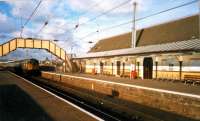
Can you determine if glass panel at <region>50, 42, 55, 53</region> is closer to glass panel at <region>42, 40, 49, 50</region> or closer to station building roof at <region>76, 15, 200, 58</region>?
glass panel at <region>42, 40, 49, 50</region>

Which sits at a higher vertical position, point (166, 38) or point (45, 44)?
point (45, 44)

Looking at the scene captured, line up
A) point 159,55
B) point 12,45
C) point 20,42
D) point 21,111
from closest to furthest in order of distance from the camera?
point 21,111, point 159,55, point 12,45, point 20,42

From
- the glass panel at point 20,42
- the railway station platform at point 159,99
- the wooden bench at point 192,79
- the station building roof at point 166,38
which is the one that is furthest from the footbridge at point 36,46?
the railway station platform at point 159,99

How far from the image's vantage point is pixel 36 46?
6259 centimetres

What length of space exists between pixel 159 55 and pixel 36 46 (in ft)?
124

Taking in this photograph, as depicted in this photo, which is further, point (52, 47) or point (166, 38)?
point (52, 47)

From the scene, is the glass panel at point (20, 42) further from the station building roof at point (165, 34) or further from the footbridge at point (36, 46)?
the station building roof at point (165, 34)

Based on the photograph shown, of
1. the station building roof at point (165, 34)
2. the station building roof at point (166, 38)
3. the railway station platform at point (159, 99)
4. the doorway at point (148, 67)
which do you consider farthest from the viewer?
the station building roof at point (165, 34)

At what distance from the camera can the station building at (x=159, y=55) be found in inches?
1064

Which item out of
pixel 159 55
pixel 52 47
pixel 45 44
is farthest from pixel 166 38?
pixel 45 44

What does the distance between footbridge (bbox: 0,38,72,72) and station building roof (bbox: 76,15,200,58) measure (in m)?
14.0

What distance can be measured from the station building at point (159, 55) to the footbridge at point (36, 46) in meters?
10.8

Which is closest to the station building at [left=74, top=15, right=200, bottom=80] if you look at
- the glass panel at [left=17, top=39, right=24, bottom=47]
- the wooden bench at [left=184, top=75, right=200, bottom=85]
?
the wooden bench at [left=184, top=75, right=200, bottom=85]

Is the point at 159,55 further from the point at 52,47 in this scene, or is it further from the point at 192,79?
the point at 52,47
